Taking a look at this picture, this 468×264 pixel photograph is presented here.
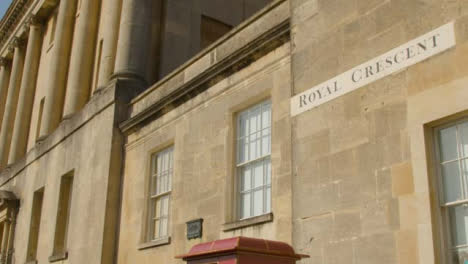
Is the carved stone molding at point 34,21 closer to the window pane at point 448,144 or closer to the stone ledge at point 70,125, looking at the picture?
the stone ledge at point 70,125

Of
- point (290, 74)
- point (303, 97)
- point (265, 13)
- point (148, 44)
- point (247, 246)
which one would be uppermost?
point (148, 44)

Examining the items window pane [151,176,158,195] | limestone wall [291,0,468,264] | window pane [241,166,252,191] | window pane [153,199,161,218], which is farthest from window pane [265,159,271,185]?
window pane [151,176,158,195]

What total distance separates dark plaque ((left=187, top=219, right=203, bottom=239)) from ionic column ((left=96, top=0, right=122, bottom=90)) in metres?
7.85

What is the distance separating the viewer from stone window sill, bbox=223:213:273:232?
35.9 feet

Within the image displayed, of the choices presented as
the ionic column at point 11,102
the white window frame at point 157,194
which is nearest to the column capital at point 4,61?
the ionic column at point 11,102

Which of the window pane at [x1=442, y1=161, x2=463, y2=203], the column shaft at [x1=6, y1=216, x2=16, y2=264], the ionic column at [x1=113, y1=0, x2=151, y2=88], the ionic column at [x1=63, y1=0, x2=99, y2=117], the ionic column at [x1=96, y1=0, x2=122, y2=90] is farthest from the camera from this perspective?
the column shaft at [x1=6, y1=216, x2=16, y2=264]

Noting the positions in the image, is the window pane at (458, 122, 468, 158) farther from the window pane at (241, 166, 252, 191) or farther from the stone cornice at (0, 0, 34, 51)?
the stone cornice at (0, 0, 34, 51)

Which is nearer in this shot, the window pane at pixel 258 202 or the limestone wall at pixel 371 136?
the limestone wall at pixel 371 136

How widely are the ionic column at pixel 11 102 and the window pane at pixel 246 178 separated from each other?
21399 mm

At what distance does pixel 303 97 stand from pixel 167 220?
5950 mm

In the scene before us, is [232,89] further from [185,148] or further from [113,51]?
[113,51]

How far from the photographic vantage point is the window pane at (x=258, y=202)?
11.6 m

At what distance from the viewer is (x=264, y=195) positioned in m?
11.6

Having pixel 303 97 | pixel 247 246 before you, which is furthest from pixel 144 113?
pixel 247 246
